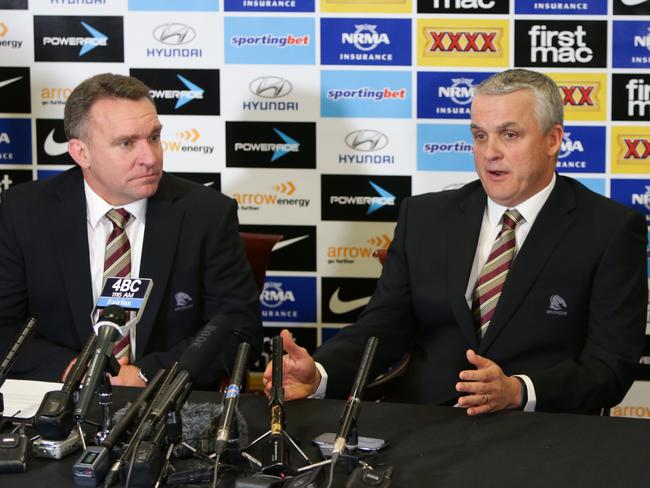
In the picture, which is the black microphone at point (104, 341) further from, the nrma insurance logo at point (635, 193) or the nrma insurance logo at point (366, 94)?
the nrma insurance logo at point (635, 193)

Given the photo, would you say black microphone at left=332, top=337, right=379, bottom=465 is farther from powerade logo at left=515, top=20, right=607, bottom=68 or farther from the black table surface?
powerade logo at left=515, top=20, right=607, bottom=68

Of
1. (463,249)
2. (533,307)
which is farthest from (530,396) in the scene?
(463,249)

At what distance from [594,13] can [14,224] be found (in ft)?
8.78

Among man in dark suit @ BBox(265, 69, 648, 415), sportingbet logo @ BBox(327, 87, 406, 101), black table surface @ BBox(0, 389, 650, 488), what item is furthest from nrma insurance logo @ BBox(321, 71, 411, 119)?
black table surface @ BBox(0, 389, 650, 488)

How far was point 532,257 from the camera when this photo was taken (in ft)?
9.44

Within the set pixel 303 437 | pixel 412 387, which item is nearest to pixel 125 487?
pixel 303 437

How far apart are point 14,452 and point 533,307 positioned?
1586mm

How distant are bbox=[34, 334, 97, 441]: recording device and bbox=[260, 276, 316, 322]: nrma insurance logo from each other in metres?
2.59

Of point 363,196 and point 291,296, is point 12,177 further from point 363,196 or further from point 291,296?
point 363,196

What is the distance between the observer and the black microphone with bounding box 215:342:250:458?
1724 millimetres

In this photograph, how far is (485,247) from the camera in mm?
3027

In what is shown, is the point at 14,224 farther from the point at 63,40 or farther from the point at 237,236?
the point at 63,40

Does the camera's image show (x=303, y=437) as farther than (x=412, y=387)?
No

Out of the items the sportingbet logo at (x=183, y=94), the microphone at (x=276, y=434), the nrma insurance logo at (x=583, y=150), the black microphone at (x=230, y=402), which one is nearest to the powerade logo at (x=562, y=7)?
the nrma insurance logo at (x=583, y=150)
